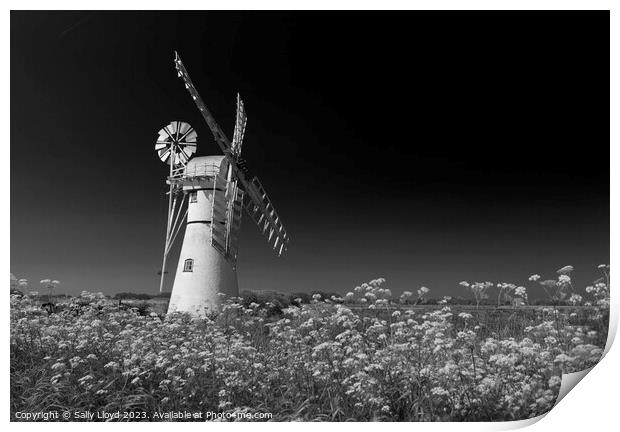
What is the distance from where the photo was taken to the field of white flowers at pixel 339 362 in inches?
231

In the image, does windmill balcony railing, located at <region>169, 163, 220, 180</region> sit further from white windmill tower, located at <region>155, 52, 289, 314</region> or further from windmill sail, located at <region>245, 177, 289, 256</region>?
windmill sail, located at <region>245, 177, 289, 256</region>

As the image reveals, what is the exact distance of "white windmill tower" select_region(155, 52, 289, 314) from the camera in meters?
9.41

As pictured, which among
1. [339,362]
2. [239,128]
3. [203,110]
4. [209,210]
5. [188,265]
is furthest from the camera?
[209,210]

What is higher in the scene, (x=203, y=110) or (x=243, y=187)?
(x=203, y=110)

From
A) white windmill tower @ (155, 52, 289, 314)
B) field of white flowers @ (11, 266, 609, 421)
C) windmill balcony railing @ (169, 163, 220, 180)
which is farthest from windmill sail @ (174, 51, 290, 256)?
field of white flowers @ (11, 266, 609, 421)

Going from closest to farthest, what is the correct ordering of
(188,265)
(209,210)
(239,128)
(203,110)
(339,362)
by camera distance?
1. (339,362)
2. (203,110)
3. (239,128)
4. (188,265)
5. (209,210)

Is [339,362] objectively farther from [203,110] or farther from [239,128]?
[203,110]

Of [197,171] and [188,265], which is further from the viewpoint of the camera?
[197,171]

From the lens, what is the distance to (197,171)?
37.0 feet

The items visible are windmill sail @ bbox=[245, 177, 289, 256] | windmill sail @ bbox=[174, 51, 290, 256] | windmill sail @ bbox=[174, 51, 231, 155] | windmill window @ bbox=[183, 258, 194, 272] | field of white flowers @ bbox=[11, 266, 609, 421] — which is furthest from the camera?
windmill window @ bbox=[183, 258, 194, 272]

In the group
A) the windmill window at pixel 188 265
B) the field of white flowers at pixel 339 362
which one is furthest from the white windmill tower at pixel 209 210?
the field of white flowers at pixel 339 362

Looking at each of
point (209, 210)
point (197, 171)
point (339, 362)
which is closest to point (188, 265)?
point (209, 210)

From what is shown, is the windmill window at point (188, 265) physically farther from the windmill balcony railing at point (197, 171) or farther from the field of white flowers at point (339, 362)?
the field of white flowers at point (339, 362)

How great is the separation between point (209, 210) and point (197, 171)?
0.91 m
